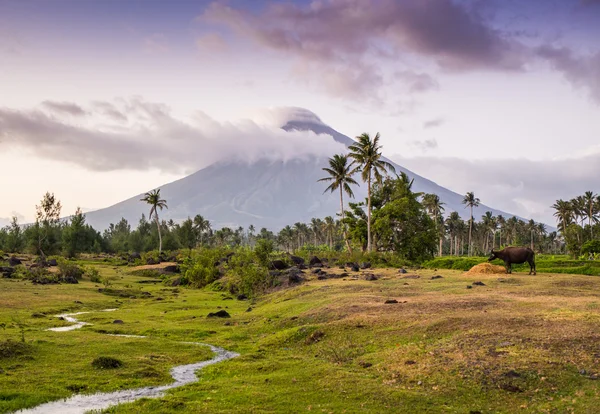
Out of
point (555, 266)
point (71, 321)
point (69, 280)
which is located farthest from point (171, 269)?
point (555, 266)

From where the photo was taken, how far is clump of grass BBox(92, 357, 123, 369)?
19.4m

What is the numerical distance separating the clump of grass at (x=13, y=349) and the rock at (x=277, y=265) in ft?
125

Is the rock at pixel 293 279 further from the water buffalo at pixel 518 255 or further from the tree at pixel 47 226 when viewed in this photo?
the tree at pixel 47 226

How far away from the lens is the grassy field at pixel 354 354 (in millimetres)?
14148

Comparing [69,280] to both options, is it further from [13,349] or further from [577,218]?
[577,218]

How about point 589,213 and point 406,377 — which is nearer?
point 406,377

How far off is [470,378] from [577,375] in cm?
331

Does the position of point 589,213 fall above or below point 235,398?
above

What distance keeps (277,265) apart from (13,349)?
4014 centimetres

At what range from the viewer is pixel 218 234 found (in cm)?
17625

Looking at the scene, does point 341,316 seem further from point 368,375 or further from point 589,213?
point 589,213

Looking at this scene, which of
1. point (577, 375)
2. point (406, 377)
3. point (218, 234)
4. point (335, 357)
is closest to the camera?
point (577, 375)

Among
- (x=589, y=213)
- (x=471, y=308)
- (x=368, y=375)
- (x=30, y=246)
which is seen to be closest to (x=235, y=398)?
(x=368, y=375)

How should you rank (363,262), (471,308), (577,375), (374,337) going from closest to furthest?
(577,375) → (374,337) → (471,308) → (363,262)
